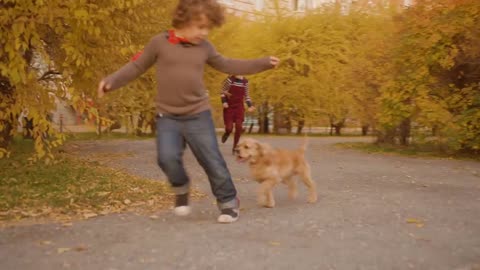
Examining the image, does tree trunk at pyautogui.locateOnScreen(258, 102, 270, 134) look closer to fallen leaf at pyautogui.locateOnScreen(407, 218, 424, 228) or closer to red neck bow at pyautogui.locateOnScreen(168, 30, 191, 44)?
fallen leaf at pyautogui.locateOnScreen(407, 218, 424, 228)

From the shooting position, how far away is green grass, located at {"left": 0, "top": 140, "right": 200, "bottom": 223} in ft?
17.8

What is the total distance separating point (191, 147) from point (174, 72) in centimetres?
68

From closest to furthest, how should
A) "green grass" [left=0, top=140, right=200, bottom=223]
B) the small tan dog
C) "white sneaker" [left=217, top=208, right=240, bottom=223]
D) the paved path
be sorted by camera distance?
1. the paved path
2. "white sneaker" [left=217, top=208, right=240, bottom=223]
3. "green grass" [left=0, top=140, right=200, bottom=223]
4. the small tan dog

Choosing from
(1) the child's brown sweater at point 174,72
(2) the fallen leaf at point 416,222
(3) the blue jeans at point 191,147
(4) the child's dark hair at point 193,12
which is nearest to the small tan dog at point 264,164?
(3) the blue jeans at point 191,147

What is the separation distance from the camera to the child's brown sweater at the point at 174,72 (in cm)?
458

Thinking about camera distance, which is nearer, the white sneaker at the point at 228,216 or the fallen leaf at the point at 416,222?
the white sneaker at the point at 228,216

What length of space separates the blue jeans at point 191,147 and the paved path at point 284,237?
0.33m

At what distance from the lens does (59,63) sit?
8102mm

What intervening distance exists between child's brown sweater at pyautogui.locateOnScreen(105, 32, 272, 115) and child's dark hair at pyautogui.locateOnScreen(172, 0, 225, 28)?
19cm

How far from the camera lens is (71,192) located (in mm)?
6434

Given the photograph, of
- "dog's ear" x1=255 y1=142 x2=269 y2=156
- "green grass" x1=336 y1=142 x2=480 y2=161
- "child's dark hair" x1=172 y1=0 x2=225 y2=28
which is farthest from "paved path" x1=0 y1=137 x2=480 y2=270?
"green grass" x1=336 y1=142 x2=480 y2=161

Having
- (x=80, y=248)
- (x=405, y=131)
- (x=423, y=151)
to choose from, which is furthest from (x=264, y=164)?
(x=405, y=131)

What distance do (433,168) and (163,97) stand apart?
695cm

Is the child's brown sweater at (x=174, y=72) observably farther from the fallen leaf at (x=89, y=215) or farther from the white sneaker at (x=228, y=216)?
the fallen leaf at (x=89, y=215)
